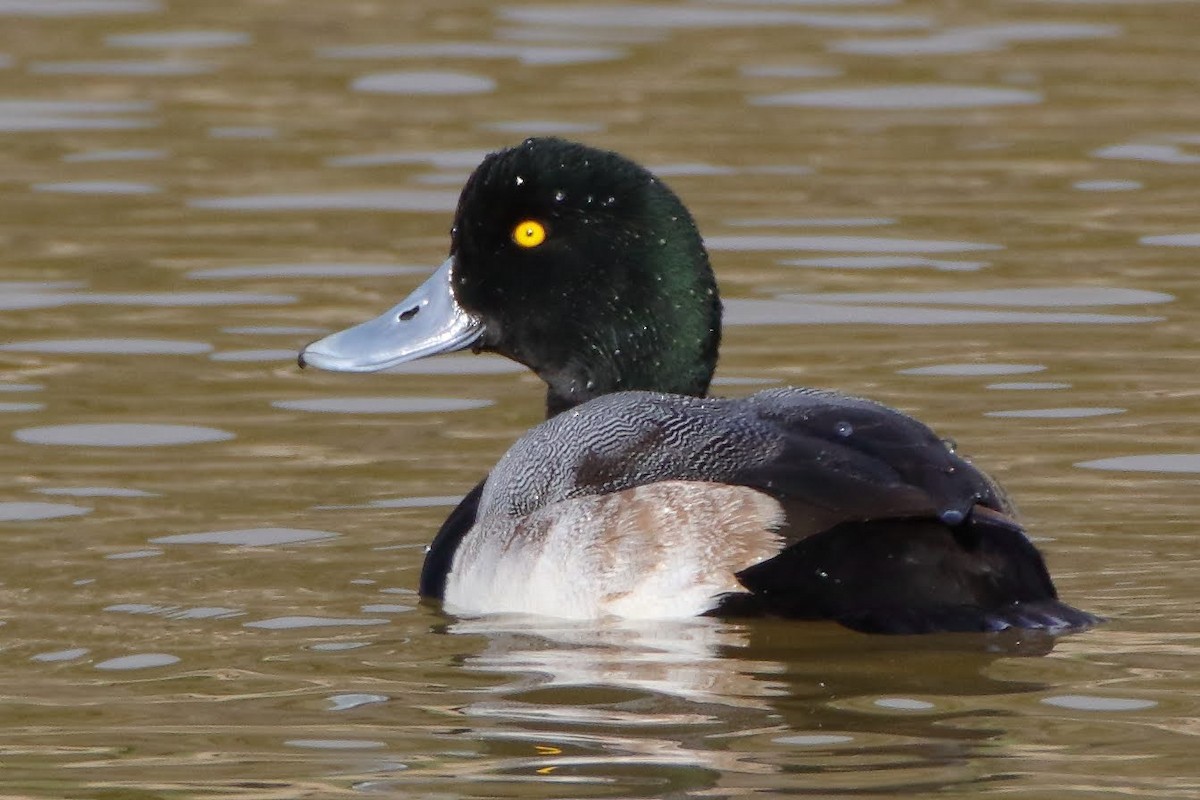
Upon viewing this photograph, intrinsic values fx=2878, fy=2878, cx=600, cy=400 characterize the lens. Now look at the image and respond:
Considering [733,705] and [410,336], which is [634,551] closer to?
[733,705]

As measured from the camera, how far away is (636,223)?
24.6 ft

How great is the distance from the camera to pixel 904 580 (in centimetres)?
608

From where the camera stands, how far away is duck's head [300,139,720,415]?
7.51 m

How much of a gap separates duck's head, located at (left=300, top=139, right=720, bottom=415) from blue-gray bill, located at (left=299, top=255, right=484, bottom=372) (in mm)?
48

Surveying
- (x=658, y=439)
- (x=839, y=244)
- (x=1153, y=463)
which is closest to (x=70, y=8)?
(x=839, y=244)

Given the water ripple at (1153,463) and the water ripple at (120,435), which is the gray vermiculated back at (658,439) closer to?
the water ripple at (1153,463)

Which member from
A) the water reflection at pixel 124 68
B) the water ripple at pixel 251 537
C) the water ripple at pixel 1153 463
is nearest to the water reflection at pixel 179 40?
the water reflection at pixel 124 68

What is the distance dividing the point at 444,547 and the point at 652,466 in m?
0.92

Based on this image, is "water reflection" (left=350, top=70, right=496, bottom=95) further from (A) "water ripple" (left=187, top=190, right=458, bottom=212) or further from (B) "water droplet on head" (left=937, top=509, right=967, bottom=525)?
(B) "water droplet on head" (left=937, top=509, right=967, bottom=525)

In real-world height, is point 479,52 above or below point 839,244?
above

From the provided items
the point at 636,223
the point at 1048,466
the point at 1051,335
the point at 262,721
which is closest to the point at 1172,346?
the point at 1051,335

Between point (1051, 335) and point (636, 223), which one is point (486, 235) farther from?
point (1051, 335)

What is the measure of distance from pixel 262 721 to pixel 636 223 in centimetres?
217

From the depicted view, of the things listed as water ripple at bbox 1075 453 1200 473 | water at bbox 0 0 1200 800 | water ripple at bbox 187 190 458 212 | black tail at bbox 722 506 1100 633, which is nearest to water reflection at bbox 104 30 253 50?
water at bbox 0 0 1200 800
